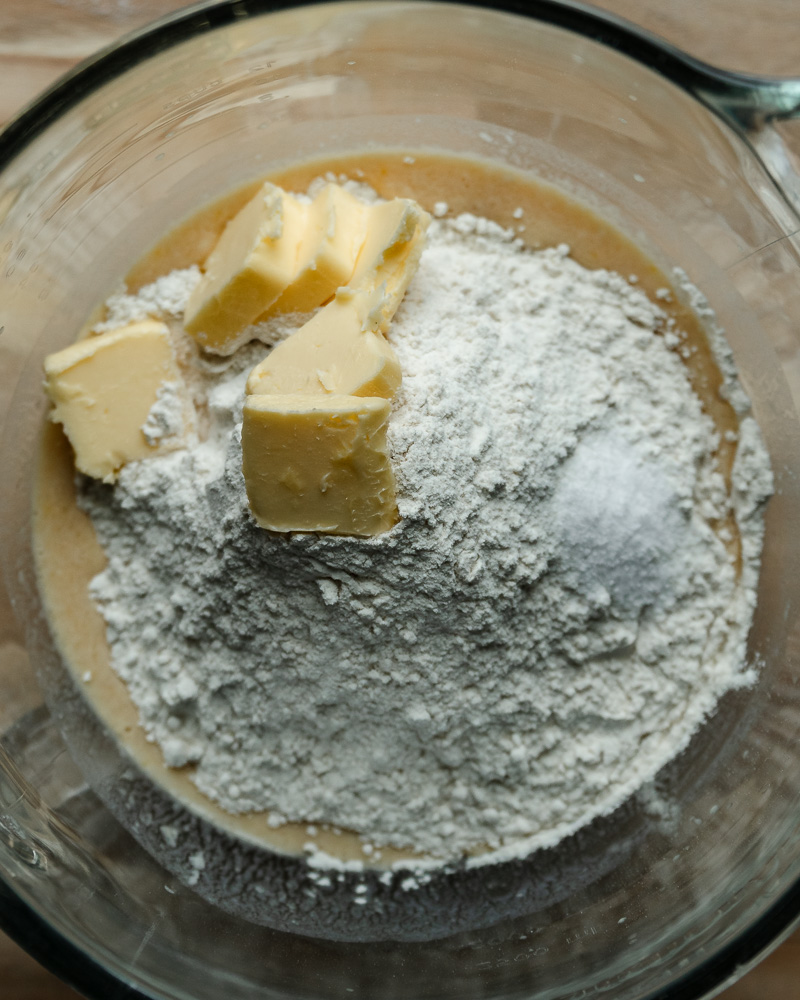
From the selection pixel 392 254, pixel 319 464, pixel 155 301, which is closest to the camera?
pixel 319 464

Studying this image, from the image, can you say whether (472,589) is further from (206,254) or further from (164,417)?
(206,254)

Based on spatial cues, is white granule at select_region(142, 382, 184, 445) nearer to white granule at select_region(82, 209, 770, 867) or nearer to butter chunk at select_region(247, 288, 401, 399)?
white granule at select_region(82, 209, 770, 867)

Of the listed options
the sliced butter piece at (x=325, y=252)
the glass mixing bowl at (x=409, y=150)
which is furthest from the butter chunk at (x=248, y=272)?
the glass mixing bowl at (x=409, y=150)

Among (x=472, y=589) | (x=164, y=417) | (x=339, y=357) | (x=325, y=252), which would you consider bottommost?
(x=472, y=589)

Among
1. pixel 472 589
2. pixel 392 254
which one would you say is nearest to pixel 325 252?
pixel 392 254

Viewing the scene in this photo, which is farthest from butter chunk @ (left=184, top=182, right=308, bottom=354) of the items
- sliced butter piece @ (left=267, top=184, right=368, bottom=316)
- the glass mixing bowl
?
the glass mixing bowl

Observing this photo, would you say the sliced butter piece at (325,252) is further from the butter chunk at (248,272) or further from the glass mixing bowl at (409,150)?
the glass mixing bowl at (409,150)
